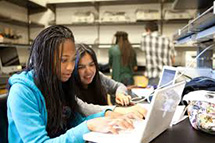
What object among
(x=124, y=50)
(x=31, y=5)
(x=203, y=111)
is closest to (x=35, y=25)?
(x=31, y=5)

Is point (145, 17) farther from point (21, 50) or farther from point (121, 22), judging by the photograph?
point (21, 50)

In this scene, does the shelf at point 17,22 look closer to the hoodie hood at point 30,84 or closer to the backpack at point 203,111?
the hoodie hood at point 30,84

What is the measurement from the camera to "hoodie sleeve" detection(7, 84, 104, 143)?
0.64m

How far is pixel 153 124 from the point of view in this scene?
0.59 metres

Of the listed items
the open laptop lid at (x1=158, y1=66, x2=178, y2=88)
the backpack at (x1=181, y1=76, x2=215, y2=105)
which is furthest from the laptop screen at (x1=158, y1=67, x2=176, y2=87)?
the backpack at (x1=181, y1=76, x2=215, y2=105)

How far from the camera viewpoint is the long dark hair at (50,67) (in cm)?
75

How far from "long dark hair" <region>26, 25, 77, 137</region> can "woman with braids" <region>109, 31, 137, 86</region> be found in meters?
2.19

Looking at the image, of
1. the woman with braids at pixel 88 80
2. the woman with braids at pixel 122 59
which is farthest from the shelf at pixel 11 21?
the woman with braids at pixel 88 80

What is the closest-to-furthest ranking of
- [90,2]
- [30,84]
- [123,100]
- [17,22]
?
[30,84] < [123,100] < [17,22] < [90,2]

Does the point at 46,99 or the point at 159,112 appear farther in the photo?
the point at 46,99

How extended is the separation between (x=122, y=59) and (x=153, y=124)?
2412 mm

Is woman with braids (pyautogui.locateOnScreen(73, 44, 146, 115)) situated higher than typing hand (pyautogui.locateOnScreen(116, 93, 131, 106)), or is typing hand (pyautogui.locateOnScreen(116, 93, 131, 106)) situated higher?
woman with braids (pyautogui.locateOnScreen(73, 44, 146, 115))

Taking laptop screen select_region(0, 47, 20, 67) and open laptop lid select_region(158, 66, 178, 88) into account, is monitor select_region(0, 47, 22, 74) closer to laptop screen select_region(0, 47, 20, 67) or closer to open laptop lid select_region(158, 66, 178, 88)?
laptop screen select_region(0, 47, 20, 67)

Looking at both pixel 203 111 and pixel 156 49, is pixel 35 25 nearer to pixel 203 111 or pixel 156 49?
pixel 156 49
